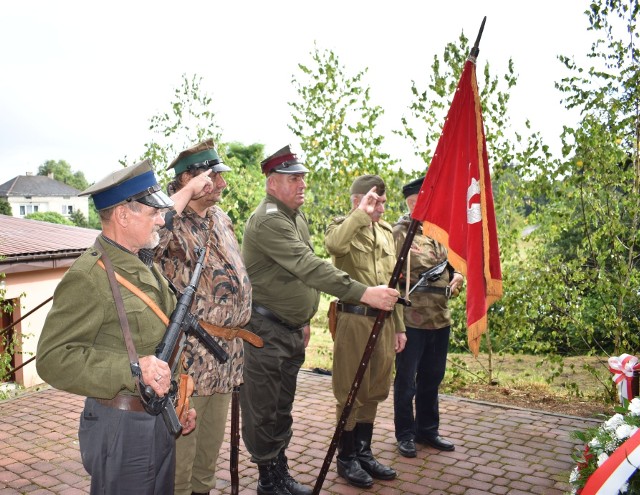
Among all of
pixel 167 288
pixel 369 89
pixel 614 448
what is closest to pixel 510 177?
pixel 369 89

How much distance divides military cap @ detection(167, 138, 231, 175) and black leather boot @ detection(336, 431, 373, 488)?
2.35m

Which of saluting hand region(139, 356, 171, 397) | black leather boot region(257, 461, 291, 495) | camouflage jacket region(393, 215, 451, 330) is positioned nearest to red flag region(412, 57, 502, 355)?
camouflage jacket region(393, 215, 451, 330)

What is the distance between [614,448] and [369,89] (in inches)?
232

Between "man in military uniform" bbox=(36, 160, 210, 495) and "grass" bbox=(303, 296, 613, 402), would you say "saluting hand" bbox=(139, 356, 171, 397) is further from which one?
"grass" bbox=(303, 296, 613, 402)

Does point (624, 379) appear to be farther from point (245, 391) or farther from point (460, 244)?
point (245, 391)

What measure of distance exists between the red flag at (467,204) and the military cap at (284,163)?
908 mm

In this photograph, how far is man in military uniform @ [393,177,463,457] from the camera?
5.07m

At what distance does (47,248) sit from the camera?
1234 centimetres

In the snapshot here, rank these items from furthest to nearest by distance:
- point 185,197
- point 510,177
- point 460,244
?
point 510,177
point 460,244
point 185,197

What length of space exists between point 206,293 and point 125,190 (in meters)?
1.01

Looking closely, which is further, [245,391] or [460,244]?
[245,391]

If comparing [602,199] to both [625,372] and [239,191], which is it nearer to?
[625,372]

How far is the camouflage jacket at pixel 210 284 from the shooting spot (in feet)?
11.0

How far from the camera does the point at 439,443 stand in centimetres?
526
